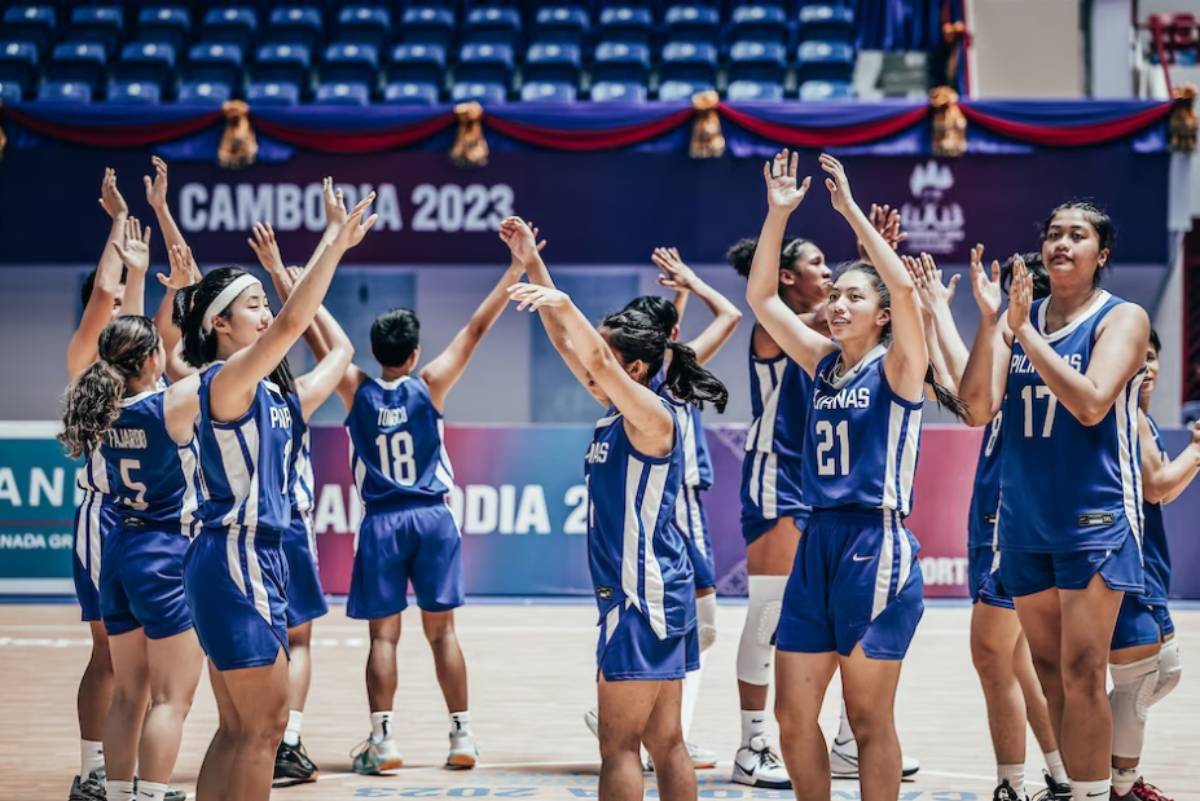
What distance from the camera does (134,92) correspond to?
15.4m

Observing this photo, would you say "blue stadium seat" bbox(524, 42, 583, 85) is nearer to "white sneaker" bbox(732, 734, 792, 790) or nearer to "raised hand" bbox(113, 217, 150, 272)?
"raised hand" bbox(113, 217, 150, 272)

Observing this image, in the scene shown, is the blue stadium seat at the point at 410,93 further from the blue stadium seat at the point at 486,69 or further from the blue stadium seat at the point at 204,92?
the blue stadium seat at the point at 204,92

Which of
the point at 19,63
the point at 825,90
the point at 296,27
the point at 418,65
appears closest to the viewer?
the point at 825,90

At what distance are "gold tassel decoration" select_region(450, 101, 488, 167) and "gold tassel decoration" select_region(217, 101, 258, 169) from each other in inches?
73.9

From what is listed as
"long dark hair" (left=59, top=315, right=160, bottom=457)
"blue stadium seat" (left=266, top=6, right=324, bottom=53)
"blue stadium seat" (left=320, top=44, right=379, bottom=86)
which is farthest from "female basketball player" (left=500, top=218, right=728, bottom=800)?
"blue stadium seat" (left=266, top=6, right=324, bottom=53)

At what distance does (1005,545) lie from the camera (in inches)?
195

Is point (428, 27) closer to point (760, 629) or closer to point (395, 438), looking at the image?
point (395, 438)

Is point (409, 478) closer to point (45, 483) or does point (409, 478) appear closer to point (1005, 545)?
point (1005, 545)

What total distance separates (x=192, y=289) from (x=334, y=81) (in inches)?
462

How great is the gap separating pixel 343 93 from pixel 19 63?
3328 millimetres

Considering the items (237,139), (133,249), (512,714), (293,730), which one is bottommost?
(512,714)

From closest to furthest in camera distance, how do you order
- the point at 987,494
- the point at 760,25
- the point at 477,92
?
1. the point at 987,494
2. the point at 477,92
3. the point at 760,25

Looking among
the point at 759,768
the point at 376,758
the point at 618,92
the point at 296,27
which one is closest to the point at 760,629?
the point at 759,768

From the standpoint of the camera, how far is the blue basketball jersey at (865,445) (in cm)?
462
